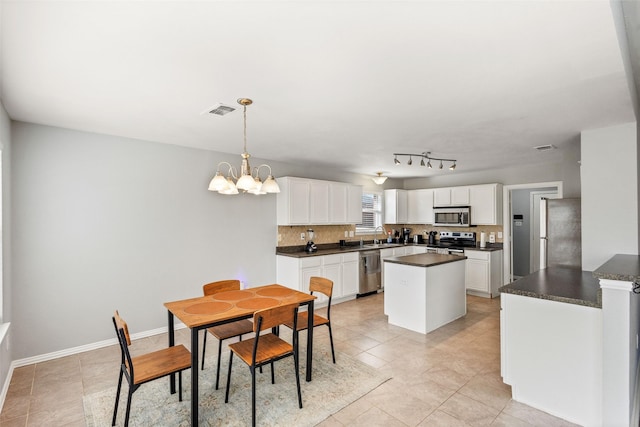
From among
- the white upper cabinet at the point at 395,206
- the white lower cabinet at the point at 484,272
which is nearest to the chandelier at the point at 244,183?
the white lower cabinet at the point at 484,272

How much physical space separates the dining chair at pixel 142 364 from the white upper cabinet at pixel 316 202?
2.97m

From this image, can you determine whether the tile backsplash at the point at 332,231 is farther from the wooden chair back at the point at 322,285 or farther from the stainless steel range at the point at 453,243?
the wooden chair back at the point at 322,285

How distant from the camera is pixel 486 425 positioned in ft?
7.29

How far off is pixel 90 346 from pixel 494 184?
664 cm

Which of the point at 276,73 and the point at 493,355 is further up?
the point at 276,73

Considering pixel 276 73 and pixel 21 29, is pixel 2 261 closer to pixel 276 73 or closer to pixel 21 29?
pixel 21 29

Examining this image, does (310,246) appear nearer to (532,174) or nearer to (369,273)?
(369,273)

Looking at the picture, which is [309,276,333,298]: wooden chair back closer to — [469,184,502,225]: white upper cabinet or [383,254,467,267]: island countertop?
[383,254,467,267]: island countertop

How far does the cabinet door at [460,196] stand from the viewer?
20.6ft

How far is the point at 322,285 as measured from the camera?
3.43 meters

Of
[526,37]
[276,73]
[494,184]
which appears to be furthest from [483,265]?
[276,73]

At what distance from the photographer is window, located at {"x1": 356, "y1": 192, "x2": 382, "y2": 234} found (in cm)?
689

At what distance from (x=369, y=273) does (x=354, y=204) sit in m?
1.35

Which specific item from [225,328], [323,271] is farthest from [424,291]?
[225,328]
